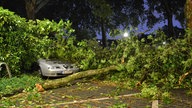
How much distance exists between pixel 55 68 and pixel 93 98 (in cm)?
393

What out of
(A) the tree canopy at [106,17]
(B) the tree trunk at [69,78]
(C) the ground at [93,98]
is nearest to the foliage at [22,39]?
(B) the tree trunk at [69,78]

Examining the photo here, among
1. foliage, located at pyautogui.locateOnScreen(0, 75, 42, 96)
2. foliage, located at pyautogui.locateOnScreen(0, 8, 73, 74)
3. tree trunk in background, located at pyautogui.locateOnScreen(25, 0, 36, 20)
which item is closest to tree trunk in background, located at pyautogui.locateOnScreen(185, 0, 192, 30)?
foliage, located at pyautogui.locateOnScreen(0, 8, 73, 74)

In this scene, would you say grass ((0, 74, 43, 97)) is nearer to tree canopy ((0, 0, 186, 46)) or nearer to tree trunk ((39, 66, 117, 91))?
tree trunk ((39, 66, 117, 91))

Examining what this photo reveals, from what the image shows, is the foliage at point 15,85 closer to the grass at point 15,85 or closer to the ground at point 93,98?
the grass at point 15,85

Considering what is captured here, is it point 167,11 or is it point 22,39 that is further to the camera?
point 167,11

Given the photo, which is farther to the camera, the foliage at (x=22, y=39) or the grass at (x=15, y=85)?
the foliage at (x=22, y=39)

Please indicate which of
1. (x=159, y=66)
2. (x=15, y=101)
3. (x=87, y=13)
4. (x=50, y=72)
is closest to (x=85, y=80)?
(x=50, y=72)

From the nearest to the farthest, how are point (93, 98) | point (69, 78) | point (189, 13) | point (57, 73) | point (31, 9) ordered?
point (93, 98) < point (69, 78) < point (189, 13) < point (57, 73) < point (31, 9)

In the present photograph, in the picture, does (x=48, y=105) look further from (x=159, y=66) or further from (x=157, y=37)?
(x=157, y=37)

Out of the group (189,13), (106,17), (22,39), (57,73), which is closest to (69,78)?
(57,73)

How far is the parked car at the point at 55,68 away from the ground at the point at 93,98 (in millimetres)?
1807

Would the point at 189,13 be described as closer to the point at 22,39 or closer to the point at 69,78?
the point at 69,78

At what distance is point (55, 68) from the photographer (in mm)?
11867

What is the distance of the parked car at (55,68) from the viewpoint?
11.8 metres
